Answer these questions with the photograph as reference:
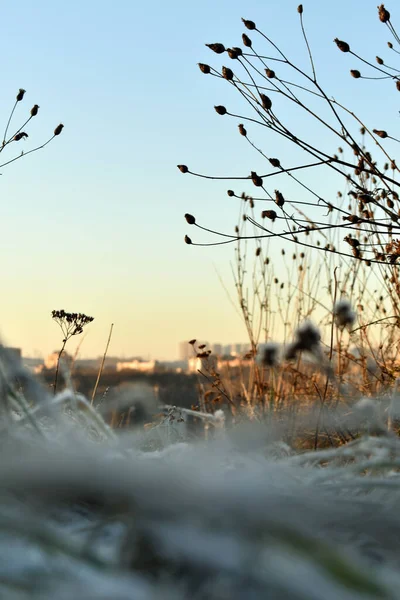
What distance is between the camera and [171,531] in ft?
1.33

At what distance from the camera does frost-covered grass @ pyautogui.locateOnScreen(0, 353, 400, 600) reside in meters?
0.38

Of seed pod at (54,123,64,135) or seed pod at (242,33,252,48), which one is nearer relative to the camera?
seed pod at (242,33,252,48)

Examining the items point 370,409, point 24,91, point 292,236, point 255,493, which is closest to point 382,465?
point 370,409

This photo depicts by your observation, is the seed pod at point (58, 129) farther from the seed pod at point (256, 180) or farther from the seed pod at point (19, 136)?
the seed pod at point (256, 180)

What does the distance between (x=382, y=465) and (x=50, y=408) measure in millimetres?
276

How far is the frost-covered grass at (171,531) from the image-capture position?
0.38 m

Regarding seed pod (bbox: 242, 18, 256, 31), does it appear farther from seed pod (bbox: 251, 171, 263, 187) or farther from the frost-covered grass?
the frost-covered grass

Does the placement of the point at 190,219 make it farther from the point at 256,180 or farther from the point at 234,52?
the point at 234,52

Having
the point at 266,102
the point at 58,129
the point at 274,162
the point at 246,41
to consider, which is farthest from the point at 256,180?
the point at 58,129

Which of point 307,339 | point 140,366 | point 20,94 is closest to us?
point 307,339

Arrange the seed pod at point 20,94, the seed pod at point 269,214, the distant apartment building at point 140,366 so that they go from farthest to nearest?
1. the distant apartment building at point 140,366
2. the seed pod at point 20,94
3. the seed pod at point 269,214

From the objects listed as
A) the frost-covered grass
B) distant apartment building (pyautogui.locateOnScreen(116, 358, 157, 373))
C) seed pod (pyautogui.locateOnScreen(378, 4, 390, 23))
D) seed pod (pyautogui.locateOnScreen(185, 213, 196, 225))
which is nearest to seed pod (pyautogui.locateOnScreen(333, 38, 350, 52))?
seed pod (pyautogui.locateOnScreen(378, 4, 390, 23))

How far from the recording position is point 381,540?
0.48 m

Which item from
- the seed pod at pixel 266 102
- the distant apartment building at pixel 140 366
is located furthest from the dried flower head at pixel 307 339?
the distant apartment building at pixel 140 366
